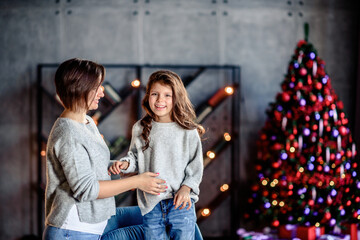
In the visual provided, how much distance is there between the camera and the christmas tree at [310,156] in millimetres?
3021

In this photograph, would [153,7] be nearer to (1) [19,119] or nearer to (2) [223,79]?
(2) [223,79]

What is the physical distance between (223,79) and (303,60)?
0.95 meters

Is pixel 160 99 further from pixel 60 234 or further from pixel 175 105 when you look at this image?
pixel 60 234

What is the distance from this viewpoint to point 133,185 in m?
1.31

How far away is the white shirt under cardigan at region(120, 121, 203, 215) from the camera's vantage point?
1505 mm

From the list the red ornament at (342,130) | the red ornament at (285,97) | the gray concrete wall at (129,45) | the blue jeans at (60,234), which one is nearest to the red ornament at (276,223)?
the gray concrete wall at (129,45)

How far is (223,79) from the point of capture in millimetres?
3787

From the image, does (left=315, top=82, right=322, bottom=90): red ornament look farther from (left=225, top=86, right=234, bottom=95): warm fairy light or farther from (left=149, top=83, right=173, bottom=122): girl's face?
(left=149, top=83, right=173, bottom=122): girl's face

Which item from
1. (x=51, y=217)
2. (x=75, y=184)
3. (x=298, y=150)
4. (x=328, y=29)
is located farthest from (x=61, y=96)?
(x=328, y=29)

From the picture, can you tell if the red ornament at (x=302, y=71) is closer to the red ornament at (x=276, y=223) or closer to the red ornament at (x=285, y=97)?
the red ornament at (x=285, y=97)

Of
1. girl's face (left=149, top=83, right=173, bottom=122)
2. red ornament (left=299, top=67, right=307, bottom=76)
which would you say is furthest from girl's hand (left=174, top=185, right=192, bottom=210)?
red ornament (left=299, top=67, right=307, bottom=76)

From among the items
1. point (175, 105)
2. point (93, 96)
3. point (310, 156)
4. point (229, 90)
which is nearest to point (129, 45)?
point (229, 90)

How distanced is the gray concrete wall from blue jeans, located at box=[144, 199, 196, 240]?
2.39 m

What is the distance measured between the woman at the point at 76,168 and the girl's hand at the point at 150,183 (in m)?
0.07
